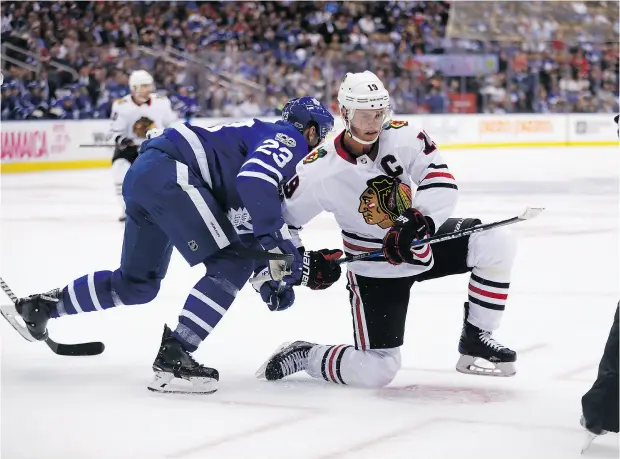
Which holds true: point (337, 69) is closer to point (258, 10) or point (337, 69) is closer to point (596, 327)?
point (258, 10)

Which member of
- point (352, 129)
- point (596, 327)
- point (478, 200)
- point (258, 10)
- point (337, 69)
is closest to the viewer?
point (352, 129)

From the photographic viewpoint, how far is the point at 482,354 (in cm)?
331

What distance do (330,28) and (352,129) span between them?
50.6ft

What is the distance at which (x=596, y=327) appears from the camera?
4.05m

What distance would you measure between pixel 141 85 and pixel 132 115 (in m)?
0.24

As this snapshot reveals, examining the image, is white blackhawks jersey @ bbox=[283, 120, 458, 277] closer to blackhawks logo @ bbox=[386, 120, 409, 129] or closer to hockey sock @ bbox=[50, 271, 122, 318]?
blackhawks logo @ bbox=[386, 120, 409, 129]

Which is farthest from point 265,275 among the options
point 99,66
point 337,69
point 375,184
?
point 337,69

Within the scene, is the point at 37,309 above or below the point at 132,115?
above

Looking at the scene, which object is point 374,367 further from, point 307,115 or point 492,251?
point 307,115

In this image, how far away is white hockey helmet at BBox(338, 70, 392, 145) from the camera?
3.03 metres

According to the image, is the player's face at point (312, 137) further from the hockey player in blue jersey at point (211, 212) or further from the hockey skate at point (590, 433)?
the hockey skate at point (590, 433)

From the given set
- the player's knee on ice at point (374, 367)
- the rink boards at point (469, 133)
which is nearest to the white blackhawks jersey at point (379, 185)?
the player's knee on ice at point (374, 367)

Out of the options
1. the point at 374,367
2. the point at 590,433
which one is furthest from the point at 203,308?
the point at 590,433

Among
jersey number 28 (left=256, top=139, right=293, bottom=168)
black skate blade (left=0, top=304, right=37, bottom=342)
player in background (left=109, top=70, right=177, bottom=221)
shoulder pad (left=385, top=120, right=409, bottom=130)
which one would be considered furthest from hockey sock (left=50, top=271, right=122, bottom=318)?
player in background (left=109, top=70, right=177, bottom=221)
